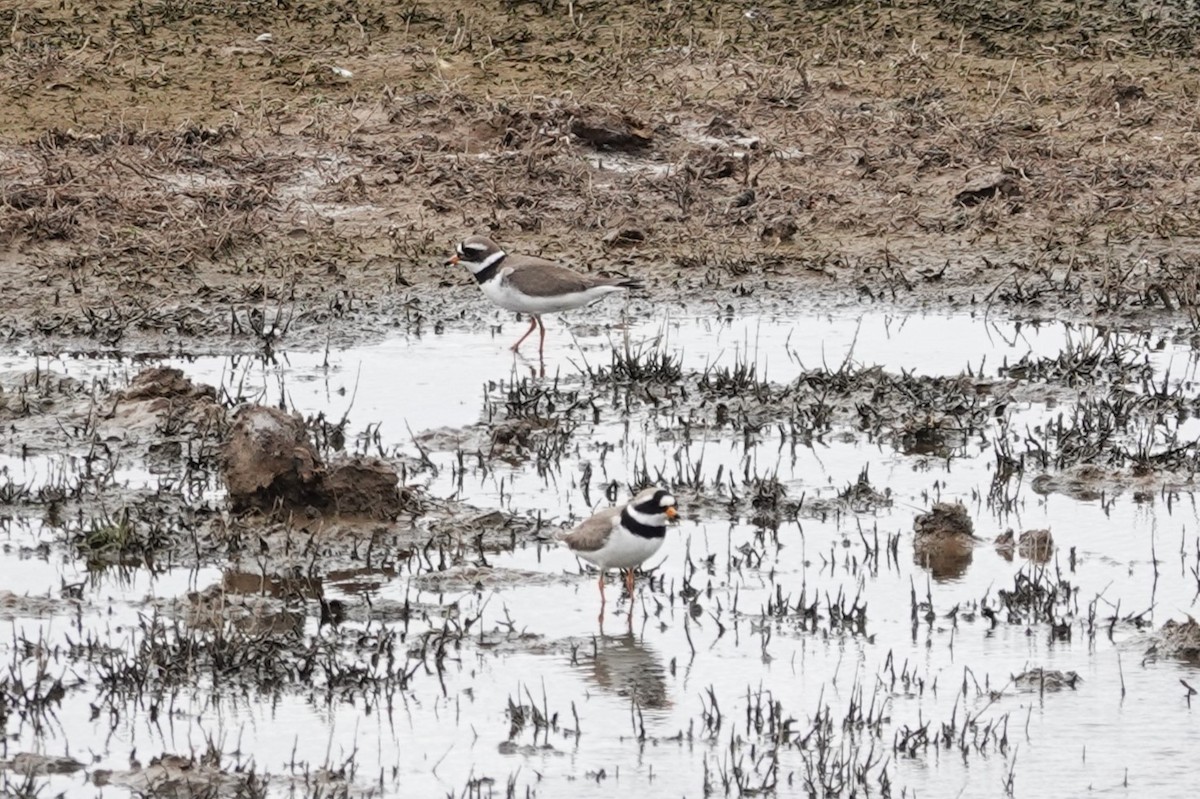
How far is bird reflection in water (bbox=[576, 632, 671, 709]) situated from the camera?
8164mm

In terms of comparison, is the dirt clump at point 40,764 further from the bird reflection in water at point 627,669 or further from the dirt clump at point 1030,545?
the dirt clump at point 1030,545

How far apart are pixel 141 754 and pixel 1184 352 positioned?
8271 millimetres

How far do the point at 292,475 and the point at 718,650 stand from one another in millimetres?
2496

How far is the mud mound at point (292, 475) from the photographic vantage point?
9.77m

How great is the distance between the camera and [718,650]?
8562mm

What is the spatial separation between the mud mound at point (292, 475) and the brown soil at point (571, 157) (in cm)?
356

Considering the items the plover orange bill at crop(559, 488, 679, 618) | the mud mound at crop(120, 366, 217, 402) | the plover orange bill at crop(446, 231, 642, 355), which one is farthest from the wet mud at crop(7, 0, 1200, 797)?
the plover orange bill at crop(446, 231, 642, 355)

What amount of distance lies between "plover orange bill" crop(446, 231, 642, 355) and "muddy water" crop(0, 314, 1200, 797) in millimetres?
1371

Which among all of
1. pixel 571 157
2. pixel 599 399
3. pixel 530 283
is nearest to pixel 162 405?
pixel 599 399

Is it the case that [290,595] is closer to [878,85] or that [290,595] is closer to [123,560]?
[123,560]

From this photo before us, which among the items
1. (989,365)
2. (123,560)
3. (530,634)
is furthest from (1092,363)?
(123,560)

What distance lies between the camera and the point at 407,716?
25.7ft

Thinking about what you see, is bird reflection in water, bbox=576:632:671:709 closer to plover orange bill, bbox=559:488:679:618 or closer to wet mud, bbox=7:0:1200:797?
wet mud, bbox=7:0:1200:797

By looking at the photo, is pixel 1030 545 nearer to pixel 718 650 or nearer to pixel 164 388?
pixel 718 650
